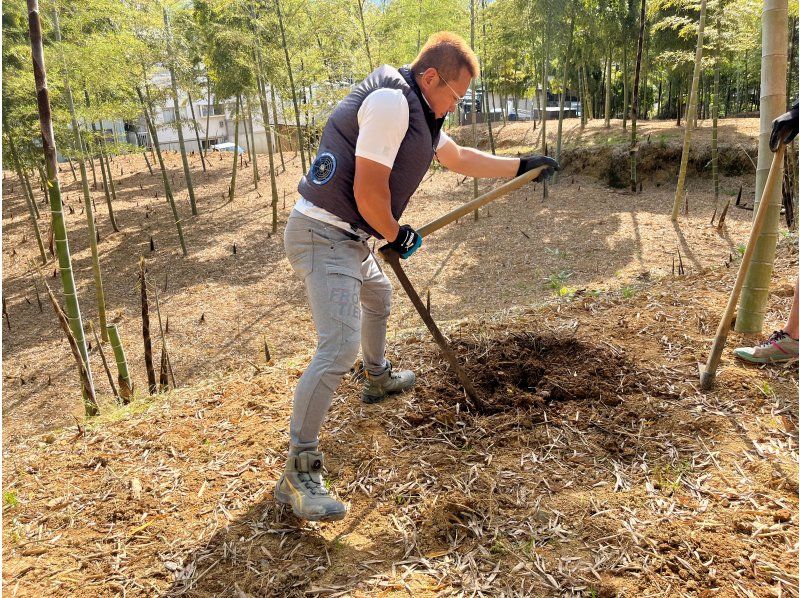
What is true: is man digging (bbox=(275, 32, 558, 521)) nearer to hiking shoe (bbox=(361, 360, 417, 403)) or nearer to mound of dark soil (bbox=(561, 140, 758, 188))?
A: hiking shoe (bbox=(361, 360, 417, 403))

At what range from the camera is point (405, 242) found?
241 centimetres

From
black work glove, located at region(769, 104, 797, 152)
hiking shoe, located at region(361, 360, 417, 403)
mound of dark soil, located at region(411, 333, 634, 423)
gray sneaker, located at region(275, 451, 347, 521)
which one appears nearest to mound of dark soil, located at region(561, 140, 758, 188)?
mound of dark soil, located at region(411, 333, 634, 423)

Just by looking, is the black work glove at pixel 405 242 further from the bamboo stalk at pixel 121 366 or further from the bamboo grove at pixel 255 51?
the bamboo stalk at pixel 121 366

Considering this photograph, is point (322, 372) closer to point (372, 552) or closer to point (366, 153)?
point (372, 552)

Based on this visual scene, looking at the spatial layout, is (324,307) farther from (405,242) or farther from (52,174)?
(52,174)

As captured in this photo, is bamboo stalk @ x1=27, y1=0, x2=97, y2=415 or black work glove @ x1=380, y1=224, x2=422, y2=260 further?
bamboo stalk @ x1=27, y1=0, x2=97, y2=415

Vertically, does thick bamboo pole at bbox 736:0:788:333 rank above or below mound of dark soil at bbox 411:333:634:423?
above

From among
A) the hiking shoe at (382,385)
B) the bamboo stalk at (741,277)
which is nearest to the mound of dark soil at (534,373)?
the hiking shoe at (382,385)

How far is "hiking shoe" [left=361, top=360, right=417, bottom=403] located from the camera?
297cm

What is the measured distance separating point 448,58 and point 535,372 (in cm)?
179

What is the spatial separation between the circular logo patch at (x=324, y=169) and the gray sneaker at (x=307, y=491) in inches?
46.0

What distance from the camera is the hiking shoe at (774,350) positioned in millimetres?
2752

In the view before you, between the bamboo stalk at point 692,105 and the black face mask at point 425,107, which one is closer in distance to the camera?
the black face mask at point 425,107

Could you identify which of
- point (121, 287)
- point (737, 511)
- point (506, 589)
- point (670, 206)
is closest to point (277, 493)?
point (506, 589)
